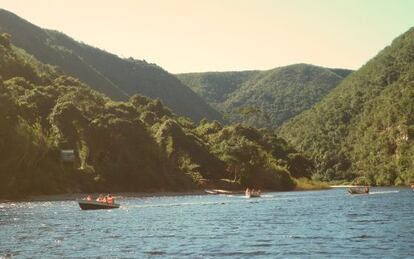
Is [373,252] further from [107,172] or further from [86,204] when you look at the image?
[107,172]

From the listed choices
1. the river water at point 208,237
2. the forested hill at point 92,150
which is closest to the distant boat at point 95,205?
the river water at point 208,237

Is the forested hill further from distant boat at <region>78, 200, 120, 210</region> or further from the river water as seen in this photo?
the river water

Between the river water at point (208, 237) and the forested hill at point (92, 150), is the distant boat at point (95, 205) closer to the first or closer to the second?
the river water at point (208, 237)

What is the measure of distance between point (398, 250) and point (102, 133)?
122266 mm

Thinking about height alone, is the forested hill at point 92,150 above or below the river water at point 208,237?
above

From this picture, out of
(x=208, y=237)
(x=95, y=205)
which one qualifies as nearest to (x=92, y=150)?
(x=95, y=205)

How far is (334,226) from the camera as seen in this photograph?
2334 inches

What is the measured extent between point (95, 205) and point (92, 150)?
6095 cm

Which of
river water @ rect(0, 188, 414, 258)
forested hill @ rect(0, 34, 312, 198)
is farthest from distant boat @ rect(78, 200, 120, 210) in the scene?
forested hill @ rect(0, 34, 312, 198)

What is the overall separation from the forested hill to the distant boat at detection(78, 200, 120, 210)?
24.4 meters

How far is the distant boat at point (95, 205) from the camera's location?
93.2 meters

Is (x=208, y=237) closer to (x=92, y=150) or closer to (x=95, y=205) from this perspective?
(x=95, y=205)

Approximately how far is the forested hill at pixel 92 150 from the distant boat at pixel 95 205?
24418 mm

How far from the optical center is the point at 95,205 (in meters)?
95.2
